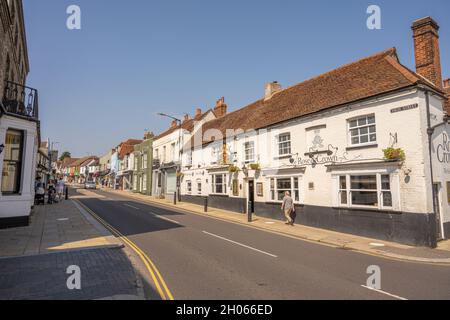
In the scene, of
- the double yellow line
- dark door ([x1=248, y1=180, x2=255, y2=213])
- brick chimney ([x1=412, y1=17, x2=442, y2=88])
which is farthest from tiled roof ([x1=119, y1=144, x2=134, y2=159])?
brick chimney ([x1=412, y1=17, x2=442, y2=88])

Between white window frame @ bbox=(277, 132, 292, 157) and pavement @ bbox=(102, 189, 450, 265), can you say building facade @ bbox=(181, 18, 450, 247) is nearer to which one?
white window frame @ bbox=(277, 132, 292, 157)

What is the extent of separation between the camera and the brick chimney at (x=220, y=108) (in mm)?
33031

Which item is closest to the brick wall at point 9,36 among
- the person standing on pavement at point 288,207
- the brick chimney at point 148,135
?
the person standing on pavement at point 288,207

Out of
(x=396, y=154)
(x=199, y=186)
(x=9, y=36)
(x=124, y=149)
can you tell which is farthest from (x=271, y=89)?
(x=124, y=149)

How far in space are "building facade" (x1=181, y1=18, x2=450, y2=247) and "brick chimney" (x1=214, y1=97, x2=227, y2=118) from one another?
12.1 metres

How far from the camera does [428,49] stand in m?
14.5

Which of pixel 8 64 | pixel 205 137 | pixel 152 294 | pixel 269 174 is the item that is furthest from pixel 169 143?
pixel 152 294

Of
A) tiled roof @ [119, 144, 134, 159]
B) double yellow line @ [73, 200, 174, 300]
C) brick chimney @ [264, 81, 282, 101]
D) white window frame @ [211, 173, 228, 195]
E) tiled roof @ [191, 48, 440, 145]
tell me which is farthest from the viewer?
tiled roof @ [119, 144, 134, 159]

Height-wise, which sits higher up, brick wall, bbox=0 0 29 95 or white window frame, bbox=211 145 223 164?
brick wall, bbox=0 0 29 95

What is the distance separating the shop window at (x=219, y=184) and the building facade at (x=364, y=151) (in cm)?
271

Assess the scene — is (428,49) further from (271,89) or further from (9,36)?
(9,36)

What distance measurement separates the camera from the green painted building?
134ft
